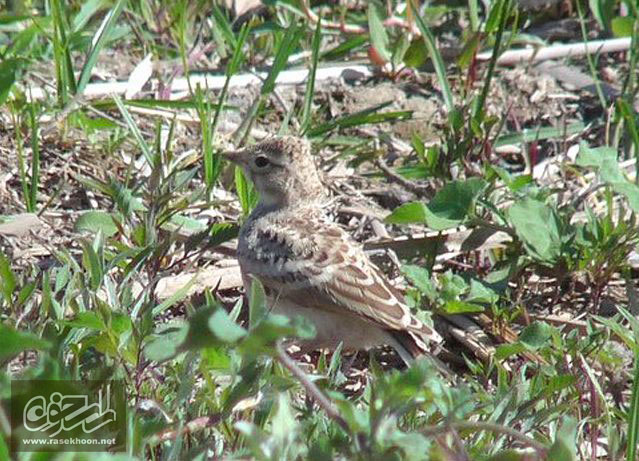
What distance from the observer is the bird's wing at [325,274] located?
5.35 meters

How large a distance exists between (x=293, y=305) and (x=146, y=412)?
168 cm

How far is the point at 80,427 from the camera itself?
354 cm

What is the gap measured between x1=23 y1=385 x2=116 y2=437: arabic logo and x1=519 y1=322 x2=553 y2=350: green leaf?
2140 mm

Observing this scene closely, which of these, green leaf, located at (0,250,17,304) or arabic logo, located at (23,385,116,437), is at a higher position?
arabic logo, located at (23,385,116,437)

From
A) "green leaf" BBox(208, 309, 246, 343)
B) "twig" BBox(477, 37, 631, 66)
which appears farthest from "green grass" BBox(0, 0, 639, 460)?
"twig" BBox(477, 37, 631, 66)

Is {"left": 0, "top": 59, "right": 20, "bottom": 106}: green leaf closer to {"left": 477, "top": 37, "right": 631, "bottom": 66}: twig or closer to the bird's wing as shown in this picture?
the bird's wing

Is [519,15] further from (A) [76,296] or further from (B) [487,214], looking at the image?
(A) [76,296]

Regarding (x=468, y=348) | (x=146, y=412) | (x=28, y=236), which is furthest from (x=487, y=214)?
(x=146, y=412)

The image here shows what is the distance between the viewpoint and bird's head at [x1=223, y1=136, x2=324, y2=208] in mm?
6121

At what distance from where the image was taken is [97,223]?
5.62m

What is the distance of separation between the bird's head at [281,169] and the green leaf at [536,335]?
1.39 metres

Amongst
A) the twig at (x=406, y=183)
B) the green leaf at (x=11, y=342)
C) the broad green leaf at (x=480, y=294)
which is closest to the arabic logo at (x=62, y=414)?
the green leaf at (x=11, y=342)

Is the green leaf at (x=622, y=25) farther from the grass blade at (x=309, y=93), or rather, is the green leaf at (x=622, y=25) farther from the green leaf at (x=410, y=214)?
the green leaf at (x=410, y=214)

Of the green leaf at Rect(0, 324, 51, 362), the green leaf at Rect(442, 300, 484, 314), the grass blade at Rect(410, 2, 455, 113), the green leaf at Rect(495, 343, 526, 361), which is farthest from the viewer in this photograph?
the grass blade at Rect(410, 2, 455, 113)
